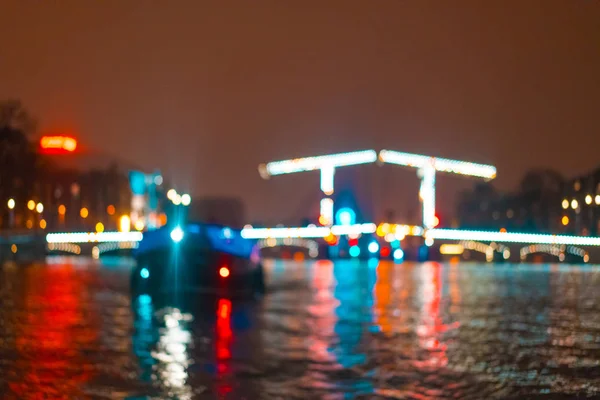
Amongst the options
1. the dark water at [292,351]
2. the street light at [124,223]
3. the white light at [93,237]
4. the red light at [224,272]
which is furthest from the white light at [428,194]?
the dark water at [292,351]

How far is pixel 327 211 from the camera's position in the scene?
347 ft

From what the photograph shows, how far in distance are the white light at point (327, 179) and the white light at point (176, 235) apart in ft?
280

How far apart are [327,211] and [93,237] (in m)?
31.4

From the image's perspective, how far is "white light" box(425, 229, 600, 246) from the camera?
76.2 m

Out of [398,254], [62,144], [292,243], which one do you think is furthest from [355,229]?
[62,144]

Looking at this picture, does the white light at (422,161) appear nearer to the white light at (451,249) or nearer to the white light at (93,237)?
the white light at (451,249)

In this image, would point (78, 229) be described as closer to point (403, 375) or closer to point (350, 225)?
point (350, 225)

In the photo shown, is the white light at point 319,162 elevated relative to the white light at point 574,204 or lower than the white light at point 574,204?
elevated

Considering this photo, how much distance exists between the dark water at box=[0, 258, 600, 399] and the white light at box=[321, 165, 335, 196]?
90.6 metres

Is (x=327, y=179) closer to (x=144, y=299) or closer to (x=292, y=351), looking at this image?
(x=144, y=299)

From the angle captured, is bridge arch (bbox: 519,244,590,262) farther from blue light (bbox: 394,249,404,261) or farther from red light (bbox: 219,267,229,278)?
red light (bbox: 219,267,229,278)

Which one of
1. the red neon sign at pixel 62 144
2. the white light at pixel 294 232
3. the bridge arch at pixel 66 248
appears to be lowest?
the bridge arch at pixel 66 248

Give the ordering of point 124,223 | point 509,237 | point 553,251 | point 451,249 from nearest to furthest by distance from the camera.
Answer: point 509,237
point 553,251
point 124,223
point 451,249

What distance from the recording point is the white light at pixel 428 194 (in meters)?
104
